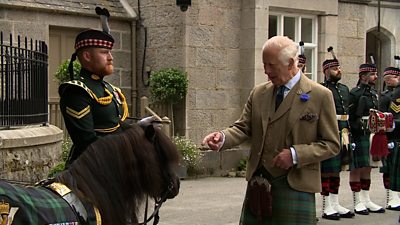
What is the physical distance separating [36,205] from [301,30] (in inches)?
456

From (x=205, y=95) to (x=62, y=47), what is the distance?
2.77m

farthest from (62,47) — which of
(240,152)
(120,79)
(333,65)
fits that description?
(333,65)

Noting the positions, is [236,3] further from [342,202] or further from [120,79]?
[342,202]

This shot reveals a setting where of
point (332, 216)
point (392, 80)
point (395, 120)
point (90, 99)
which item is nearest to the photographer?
point (90, 99)

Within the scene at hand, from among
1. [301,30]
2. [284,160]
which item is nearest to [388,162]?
[301,30]

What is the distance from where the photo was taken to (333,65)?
935 centimetres

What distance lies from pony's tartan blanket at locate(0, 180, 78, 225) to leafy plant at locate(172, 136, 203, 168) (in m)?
8.06

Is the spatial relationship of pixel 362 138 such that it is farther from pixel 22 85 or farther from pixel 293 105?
pixel 293 105

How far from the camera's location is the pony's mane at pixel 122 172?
4.01 m

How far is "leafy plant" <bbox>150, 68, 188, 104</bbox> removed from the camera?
12.4m

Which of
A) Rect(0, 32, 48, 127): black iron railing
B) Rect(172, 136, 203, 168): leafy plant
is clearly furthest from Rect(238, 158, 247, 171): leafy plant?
Rect(0, 32, 48, 127): black iron railing

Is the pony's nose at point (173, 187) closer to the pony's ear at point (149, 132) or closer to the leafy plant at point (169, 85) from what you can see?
the pony's ear at point (149, 132)

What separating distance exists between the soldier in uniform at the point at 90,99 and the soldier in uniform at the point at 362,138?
17.0ft

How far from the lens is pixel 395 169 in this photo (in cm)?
959
